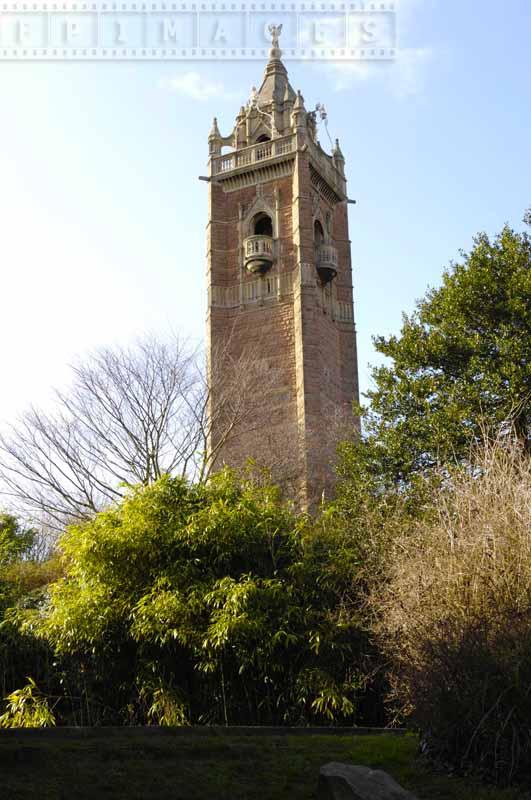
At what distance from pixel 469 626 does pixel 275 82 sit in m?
31.0

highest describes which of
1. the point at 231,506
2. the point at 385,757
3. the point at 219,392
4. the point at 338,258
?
the point at 338,258

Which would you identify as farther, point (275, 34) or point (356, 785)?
point (275, 34)

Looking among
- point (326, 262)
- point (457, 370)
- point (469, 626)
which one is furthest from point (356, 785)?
point (326, 262)

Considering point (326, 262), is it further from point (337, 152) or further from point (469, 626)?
point (469, 626)

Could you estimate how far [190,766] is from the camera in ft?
18.3

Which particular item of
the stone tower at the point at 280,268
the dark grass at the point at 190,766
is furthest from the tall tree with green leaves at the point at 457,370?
the stone tower at the point at 280,268

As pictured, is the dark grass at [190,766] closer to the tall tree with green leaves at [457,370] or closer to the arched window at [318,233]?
the tall tree with green leaves at [457,370]

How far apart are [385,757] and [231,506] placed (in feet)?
15.4

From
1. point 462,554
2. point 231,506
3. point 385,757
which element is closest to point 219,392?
point 231,506

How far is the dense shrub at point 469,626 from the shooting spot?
5.37 metres

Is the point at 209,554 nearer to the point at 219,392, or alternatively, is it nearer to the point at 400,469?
the point at 400,469

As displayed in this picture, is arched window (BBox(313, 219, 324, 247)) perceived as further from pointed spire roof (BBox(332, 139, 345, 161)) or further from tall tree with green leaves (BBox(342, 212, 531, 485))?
tall tree with green leaves (BBox(342, 212, 531, 485))

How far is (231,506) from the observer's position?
10.4 m

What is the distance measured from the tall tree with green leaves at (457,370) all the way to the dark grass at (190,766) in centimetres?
713
